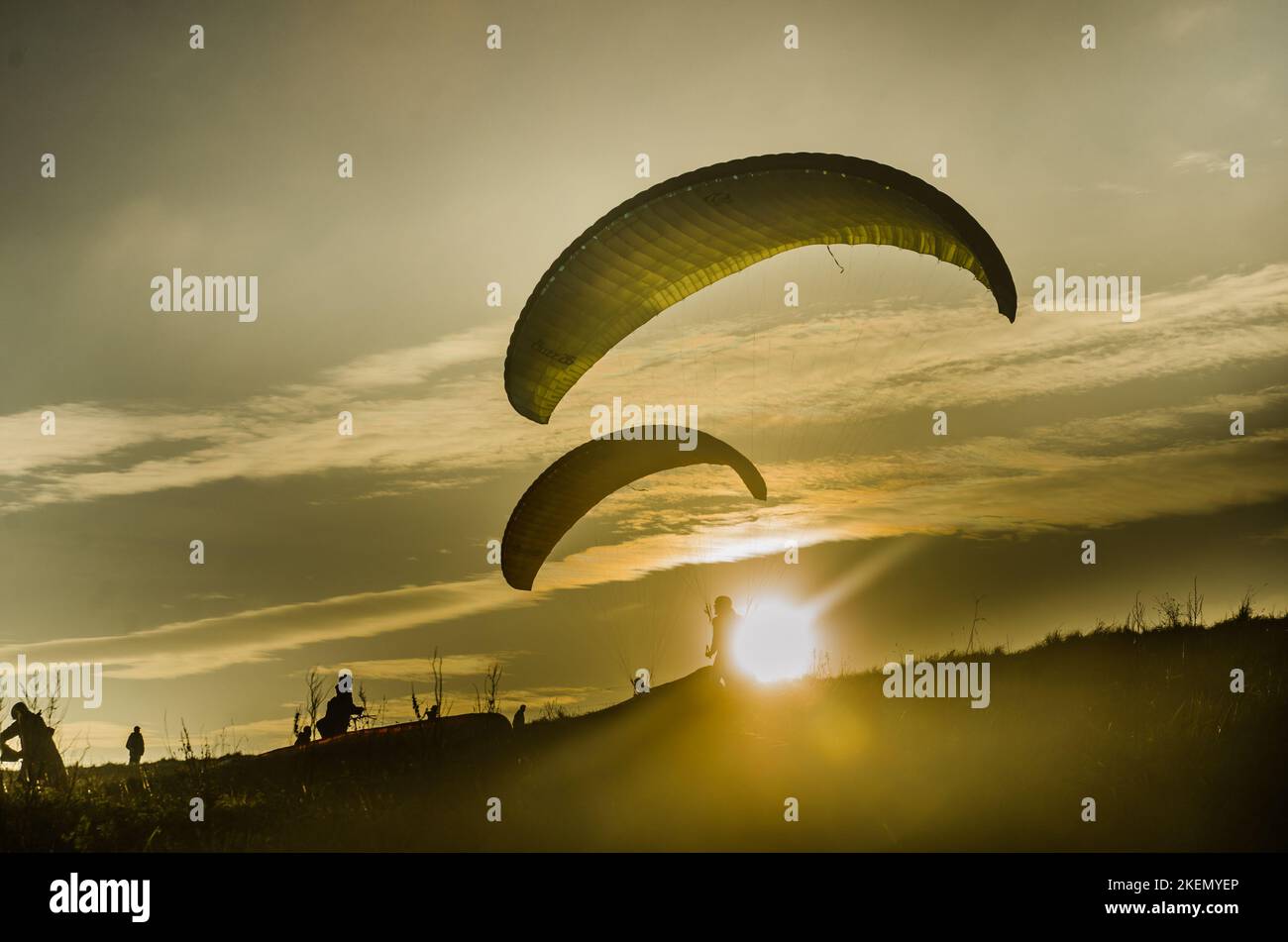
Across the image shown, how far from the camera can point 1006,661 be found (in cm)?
1648

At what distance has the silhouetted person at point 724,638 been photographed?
16.9 meters

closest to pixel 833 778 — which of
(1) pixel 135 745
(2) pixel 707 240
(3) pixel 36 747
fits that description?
(2) pixel 707 240

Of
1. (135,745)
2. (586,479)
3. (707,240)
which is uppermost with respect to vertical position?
(707,240)

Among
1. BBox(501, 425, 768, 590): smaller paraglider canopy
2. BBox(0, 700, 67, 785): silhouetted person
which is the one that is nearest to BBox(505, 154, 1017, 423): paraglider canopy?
BBox(501, 425, 768, 590): smaller paraglider canopy

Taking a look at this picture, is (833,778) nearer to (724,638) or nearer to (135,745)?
(724,638)

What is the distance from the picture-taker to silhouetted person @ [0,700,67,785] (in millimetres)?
14484

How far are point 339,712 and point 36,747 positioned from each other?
4.54 meters

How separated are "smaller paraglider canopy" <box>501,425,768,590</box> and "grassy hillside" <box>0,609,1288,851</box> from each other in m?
3.39

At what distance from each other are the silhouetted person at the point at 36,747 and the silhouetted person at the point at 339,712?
411cm

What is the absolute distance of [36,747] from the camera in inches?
581

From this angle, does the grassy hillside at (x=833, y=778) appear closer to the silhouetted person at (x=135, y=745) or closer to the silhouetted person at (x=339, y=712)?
the silhouetted person at (x=339, y=712)
